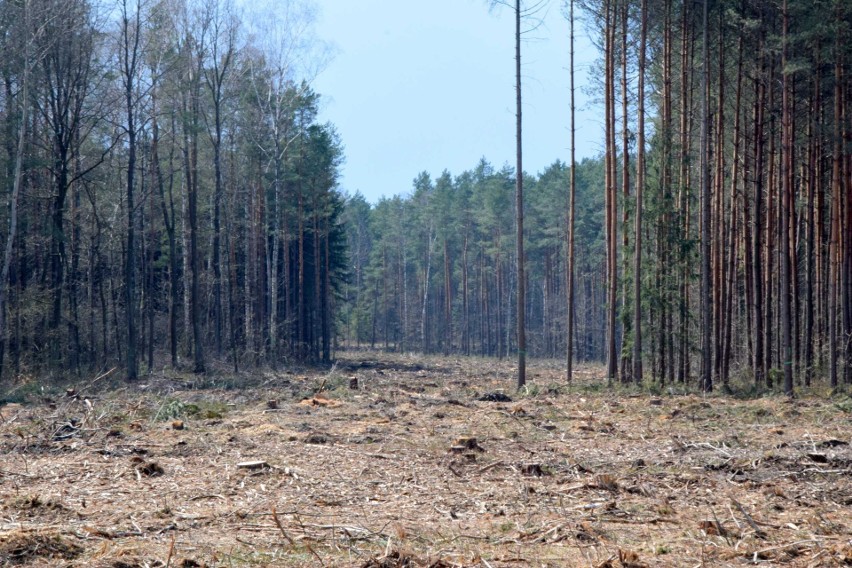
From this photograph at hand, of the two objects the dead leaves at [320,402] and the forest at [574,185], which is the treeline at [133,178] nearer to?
the forest at [574,185]

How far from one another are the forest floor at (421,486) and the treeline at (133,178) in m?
9.78

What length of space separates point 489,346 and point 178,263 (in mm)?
32705

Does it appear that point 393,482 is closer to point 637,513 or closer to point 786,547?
point 637,513

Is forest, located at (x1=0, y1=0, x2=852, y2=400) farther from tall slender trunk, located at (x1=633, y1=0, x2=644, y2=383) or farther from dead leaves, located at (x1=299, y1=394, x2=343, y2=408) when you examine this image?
dead leaves, located at (x1=299, y1=394, x2=343, y2=408)

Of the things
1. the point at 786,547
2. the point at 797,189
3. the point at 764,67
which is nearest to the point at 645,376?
the point at 797,189

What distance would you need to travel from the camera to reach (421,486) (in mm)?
8438

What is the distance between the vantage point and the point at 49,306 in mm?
Answer: 23594

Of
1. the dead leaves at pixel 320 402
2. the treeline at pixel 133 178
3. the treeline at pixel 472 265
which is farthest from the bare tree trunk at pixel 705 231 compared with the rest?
the treeline at pixel 472 265

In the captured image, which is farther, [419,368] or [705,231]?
[419,368]

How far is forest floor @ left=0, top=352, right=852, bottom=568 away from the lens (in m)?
5.89

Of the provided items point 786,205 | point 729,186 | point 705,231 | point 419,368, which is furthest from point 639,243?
point 419,368

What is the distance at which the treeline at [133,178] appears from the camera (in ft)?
75.9

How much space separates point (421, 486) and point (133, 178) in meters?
19.3

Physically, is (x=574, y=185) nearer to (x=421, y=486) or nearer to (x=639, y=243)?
(x=639, y=243)
